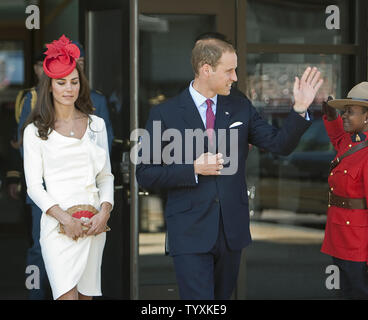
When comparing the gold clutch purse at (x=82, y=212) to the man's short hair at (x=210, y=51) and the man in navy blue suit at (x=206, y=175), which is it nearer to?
the man in navy blue suit at (x=206, y=175)

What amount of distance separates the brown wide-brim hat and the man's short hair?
1.01m

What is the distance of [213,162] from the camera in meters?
3.63

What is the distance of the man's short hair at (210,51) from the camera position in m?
3.80

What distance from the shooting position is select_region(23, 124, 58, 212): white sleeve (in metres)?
3.92

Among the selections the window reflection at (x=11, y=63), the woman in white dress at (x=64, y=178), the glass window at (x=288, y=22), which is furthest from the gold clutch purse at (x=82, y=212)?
the window reflection at (x=11, y=63)

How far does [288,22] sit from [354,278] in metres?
4.34

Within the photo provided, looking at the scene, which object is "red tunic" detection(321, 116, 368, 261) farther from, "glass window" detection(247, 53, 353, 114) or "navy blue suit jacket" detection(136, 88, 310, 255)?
"glass window" detection(247, 53, 353, 114)

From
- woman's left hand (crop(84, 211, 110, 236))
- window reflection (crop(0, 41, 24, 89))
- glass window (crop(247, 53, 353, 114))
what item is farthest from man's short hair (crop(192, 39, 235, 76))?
window reflection (crop(0, 41, 24, 89))

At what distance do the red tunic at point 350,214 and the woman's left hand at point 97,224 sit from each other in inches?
55.2

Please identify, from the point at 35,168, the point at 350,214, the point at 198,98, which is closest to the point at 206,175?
the point at 198,98
